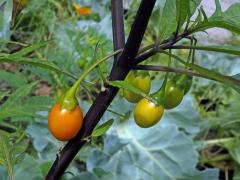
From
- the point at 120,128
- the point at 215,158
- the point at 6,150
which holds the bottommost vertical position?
the point at 215,158

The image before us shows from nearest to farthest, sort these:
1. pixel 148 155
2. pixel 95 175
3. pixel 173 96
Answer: pixel 173 96 → pixel 95 175 → pixel 148 155

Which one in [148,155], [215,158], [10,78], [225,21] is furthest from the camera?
[215,158]

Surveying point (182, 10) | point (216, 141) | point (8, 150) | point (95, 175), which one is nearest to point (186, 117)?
point (216, 141)

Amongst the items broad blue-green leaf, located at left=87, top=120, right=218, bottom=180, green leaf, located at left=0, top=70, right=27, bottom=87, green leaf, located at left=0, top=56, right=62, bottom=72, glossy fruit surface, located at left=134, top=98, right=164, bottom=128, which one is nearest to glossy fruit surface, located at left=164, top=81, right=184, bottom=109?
glossy fruit surface, located at left=134, top=98, right=164, bottom=128

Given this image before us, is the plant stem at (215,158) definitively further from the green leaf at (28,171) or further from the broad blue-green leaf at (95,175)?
the green leaf at (28,171)

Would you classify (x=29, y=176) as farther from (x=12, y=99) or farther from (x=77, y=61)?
(x=77, y=61)

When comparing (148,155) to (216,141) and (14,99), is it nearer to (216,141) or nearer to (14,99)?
(216,141)
